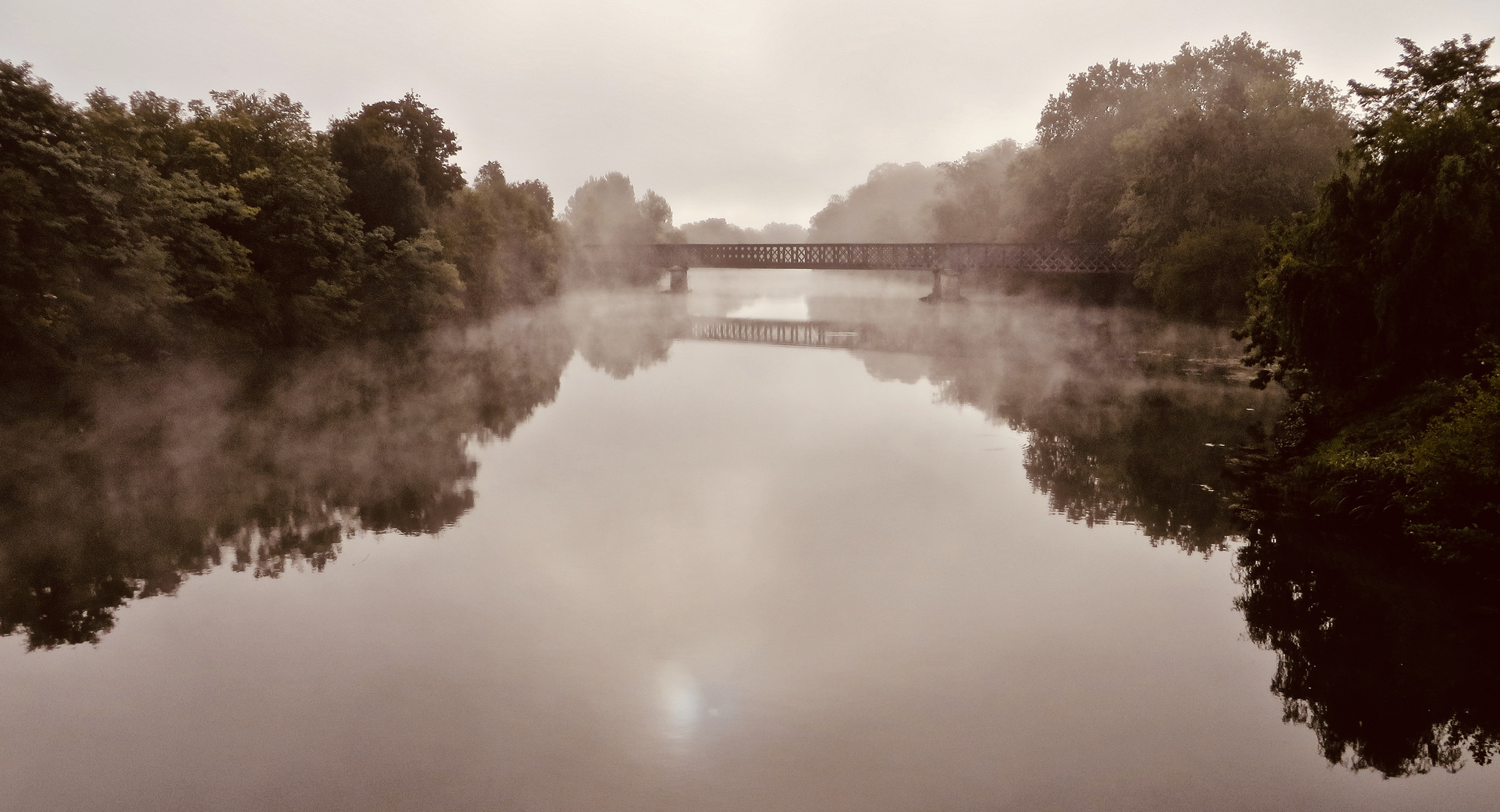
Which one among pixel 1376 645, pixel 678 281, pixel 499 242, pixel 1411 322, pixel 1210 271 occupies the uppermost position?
pixel 499 242

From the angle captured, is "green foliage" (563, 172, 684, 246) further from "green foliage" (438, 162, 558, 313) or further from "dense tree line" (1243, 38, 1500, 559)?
"dense tree line" (1243, 38, 1500, 559)

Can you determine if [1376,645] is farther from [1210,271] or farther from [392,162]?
[392,162]

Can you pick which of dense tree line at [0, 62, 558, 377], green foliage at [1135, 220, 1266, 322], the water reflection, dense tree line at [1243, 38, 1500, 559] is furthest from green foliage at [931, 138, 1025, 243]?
dense tree line at [1243, 38, 1500, 559]

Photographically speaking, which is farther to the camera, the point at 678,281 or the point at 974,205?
the point at 678,281

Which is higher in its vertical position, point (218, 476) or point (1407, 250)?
point (1407, 250)

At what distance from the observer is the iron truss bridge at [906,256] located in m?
76.7

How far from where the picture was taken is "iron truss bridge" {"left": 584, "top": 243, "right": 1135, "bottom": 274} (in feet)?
252

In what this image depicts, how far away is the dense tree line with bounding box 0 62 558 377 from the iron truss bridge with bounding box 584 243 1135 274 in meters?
36.7

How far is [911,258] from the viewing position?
300 ft

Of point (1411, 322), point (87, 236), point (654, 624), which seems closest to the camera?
point (654, 624)

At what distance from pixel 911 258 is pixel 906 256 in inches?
28.2

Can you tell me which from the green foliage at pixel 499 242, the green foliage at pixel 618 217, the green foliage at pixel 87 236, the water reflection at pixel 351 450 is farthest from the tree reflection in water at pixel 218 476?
the green foliage at pixel 618 217

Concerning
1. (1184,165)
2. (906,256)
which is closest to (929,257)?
(906,256)

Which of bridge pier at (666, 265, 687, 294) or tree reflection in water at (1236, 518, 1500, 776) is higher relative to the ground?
bridge pier at (666, 265, 687, 294)
